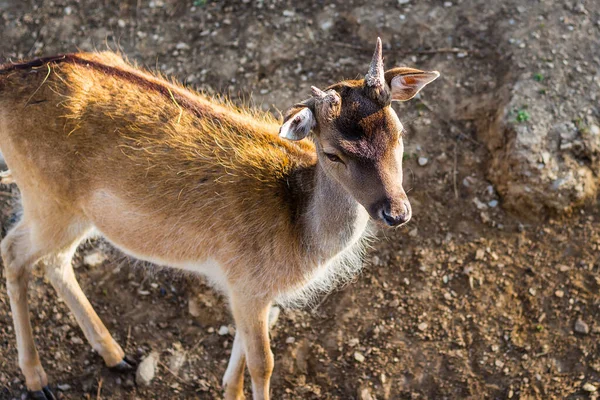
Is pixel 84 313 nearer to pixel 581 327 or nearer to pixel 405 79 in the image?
pixel 405 79

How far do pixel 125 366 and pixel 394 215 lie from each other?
3205mm

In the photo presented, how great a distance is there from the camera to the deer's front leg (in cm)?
529

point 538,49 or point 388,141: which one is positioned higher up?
point 388,141

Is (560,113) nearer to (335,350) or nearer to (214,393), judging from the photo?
(335,350)

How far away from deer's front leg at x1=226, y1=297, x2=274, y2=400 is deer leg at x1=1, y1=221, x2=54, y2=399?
71.5 inches

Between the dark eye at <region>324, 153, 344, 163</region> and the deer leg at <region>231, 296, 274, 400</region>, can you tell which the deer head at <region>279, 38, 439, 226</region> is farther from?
the deer leg at <region>231, 296, 274, 400</region>

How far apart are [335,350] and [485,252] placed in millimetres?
1679

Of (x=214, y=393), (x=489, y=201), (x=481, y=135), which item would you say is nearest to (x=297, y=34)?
(x=481, y=135)

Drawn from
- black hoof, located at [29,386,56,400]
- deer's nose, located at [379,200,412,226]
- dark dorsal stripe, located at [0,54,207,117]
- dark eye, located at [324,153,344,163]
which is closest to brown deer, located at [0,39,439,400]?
dark dorsal stripe, located at [0,54,207,117]

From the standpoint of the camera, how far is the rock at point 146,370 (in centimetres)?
625

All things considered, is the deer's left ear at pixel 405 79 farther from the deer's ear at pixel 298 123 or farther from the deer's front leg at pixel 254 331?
the deer's front leg at pixel 254 331

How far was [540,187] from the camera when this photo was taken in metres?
6.73

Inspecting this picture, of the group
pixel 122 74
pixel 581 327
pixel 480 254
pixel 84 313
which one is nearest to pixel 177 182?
pixel 122 74

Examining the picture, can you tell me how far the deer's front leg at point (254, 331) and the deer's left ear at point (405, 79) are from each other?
1.81 metres
